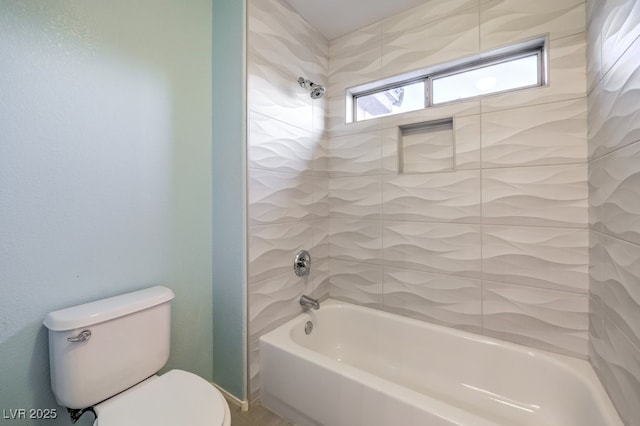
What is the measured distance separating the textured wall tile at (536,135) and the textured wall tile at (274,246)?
124 centimetres

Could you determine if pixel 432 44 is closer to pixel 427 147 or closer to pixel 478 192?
pixel 427 147

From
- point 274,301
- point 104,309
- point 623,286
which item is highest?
point 623,286

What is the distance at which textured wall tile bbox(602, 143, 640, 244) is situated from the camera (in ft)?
2.79

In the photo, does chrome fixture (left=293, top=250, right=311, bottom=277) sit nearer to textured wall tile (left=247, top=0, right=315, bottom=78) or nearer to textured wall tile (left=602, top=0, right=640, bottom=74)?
textured wall tile (left=247, top=0, right=315, bottom=78)

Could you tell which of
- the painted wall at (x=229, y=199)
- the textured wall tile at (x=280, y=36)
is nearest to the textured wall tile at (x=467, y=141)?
the textured wall tile at (x=280, y=36)

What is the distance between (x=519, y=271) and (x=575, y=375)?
50 centimetres

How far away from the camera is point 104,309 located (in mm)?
1039

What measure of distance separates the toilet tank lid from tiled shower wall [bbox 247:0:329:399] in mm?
477

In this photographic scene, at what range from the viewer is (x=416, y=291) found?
5.66ft

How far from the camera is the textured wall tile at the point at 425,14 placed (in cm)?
157

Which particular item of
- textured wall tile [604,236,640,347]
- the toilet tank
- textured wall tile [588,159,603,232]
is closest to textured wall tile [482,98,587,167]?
textured wall tile [588,159,603,232]

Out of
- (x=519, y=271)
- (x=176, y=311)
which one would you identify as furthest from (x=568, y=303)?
(x=176, y=311)

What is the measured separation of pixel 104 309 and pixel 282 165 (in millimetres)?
1141

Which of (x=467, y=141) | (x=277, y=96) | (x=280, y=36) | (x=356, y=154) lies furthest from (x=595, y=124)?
(x=280, y=36)
